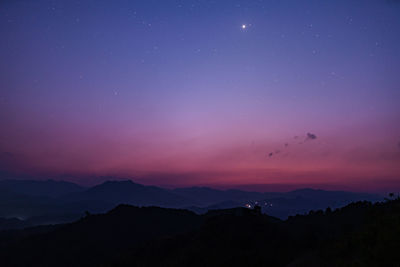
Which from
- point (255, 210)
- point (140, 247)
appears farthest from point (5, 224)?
point (255, 210)

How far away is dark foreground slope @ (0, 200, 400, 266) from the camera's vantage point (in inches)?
539

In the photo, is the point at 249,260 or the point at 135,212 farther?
the point at 135,212

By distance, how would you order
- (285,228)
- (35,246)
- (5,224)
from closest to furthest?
(285,228) → (35,246) → (5,224)

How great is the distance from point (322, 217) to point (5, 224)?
408 feet

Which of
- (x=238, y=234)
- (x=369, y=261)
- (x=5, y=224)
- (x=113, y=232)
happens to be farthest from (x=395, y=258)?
(x=5, y=224)

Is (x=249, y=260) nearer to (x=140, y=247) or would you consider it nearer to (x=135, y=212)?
(x=140, y=247)

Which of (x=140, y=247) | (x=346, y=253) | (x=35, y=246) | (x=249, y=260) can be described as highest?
(x=346, y=253)

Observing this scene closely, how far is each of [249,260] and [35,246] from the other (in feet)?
138

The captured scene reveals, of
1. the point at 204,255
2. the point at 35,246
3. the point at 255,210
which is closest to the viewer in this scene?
the point at 204,255

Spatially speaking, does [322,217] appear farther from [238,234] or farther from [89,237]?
[89,237]

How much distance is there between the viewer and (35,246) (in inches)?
1964

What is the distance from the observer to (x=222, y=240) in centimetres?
3139

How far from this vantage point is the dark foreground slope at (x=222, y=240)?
13.7 metres

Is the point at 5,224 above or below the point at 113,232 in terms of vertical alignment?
below
